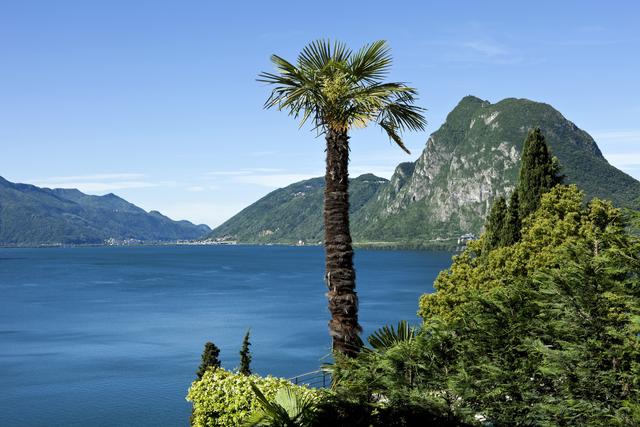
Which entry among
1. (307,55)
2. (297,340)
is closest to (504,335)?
(307,55)

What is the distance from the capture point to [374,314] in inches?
3910

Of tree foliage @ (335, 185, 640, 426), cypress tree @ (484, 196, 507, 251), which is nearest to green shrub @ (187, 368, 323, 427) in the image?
tree foliage @ (335, 185, 640, 426)

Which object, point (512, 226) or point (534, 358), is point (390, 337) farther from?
point (512, 226)

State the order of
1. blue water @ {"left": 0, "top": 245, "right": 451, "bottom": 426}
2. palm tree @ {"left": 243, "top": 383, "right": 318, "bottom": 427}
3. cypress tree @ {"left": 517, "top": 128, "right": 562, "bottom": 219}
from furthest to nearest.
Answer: blue water @ {"left": 0, "top": 245, "right": 451, "bottom": 426} < cypress tree @ {"left": 517, "top": 128, "right": 562, "bottom": 219} < palm tree @ {"left": 243, "top": 383, "right": 318, "bottom": 427}

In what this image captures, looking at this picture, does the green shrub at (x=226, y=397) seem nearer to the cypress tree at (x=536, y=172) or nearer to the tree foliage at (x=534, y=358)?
the tree foliage at (x=534, y=358)

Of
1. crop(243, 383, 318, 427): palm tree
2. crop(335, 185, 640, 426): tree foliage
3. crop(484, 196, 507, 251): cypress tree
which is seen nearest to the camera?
crop(243, 383, 318, 427): palm tree

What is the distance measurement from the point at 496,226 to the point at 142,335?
2335 inches

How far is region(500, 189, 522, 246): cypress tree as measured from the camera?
3684cm

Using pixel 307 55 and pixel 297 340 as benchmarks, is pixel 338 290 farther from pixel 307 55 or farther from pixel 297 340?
pixel 297 340

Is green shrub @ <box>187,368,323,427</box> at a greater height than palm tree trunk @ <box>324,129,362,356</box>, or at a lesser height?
lesser

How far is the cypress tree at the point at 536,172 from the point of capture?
Result: 3638 centimetres

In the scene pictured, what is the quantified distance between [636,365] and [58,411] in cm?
5040

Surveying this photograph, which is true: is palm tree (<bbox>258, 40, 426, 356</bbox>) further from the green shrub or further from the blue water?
the blue water

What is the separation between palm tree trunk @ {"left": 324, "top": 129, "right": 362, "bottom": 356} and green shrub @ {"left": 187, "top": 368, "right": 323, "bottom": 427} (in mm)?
1891
